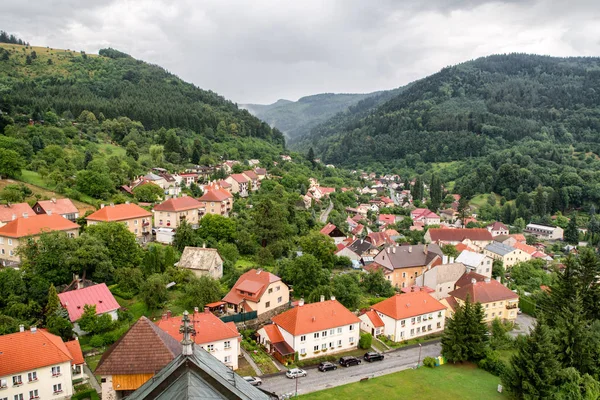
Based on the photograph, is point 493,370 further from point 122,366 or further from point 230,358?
point 122,366

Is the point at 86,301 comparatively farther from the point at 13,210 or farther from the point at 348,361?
the point at 13,210

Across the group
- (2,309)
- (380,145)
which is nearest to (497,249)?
(2,309)

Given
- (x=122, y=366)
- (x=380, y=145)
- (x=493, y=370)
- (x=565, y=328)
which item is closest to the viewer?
(x=122, y=366)

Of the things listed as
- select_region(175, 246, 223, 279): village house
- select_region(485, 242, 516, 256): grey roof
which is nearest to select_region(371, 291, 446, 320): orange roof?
select_region(175, 246, 223, 279): village house

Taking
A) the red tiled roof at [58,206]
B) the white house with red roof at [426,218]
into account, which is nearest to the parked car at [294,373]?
the red tiled roof at [58,206]

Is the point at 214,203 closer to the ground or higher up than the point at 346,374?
higher up

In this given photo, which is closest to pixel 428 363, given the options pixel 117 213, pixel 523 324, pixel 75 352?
pixel 523 324

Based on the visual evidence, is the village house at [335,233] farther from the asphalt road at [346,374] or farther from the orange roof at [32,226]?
the orange roof at [32,226]
